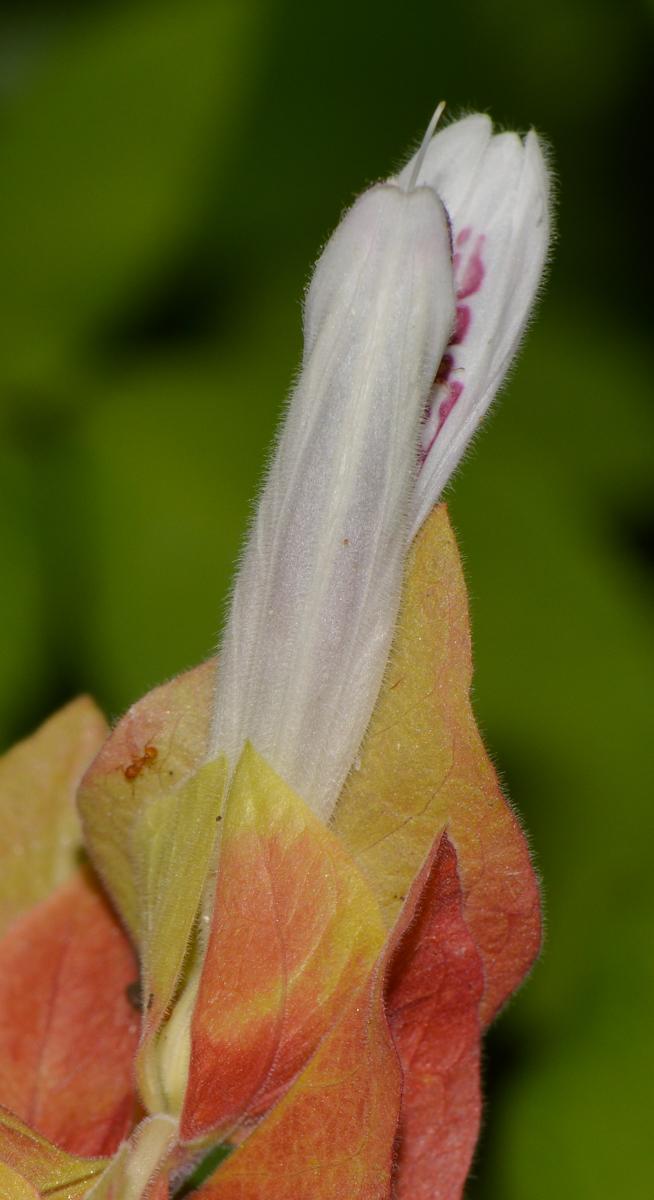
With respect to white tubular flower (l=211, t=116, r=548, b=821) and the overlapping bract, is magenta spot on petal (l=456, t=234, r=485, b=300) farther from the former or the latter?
the overlapping bract

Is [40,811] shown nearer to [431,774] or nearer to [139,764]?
[139,764]

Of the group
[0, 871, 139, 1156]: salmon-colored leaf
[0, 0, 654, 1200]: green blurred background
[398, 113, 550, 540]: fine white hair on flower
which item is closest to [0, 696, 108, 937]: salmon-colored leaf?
[0, 871, 139, 1156]: salmon-colored leaf

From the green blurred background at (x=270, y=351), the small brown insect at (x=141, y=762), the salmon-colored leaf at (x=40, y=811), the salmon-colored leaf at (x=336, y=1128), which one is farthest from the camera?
the green blurred background at (x=270, y=351)

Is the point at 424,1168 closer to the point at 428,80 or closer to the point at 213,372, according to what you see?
the point at 213,372

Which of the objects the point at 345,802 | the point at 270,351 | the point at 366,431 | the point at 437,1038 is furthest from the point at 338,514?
the point at 270,351

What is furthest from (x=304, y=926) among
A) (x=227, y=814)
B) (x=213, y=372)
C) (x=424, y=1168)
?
(x=213, y=372)

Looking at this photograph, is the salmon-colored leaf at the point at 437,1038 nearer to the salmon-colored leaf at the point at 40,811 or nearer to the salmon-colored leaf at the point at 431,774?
the salmon-colored leaf at the point at 431,774

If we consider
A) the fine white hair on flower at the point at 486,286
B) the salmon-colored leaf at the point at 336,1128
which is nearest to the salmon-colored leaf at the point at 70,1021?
the salmon-colored leaf at the point at 336,1128
